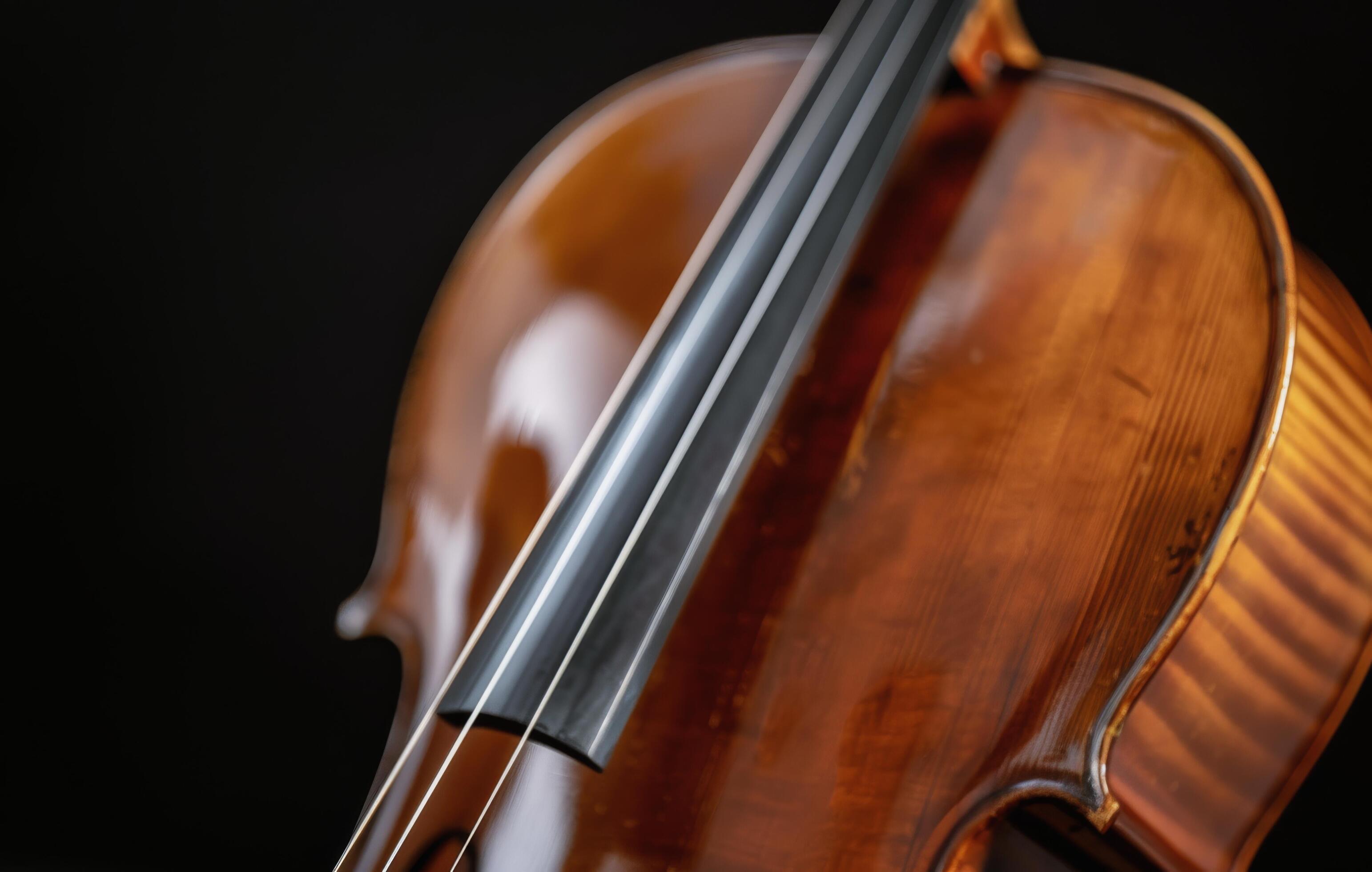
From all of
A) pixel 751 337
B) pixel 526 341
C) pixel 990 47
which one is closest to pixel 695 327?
pixel 751 337

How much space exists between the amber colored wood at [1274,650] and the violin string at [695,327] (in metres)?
0.29

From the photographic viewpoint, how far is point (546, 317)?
2.50 feet

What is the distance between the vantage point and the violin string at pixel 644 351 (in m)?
0.58

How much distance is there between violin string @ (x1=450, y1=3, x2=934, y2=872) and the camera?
0.55m

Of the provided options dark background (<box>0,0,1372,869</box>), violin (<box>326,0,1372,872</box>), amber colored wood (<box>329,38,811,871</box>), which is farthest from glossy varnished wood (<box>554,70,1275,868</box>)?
dark background (<box>0,0,1372,869</box>)

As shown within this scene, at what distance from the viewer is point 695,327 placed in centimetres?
67

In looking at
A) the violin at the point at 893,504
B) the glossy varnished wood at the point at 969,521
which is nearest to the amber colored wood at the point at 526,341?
the violin at the point at 893,504

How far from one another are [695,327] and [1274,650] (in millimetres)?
383

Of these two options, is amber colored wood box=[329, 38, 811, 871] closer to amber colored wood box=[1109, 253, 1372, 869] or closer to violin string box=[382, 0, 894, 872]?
violin string box=[382, 0, 894, 872]

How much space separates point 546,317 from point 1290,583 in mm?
499

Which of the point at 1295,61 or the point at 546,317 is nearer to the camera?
the point at 546,317

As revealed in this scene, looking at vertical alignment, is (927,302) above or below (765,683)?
above

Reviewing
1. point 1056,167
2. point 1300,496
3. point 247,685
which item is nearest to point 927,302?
point 1056,167

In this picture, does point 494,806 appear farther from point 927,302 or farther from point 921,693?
point 927,302
